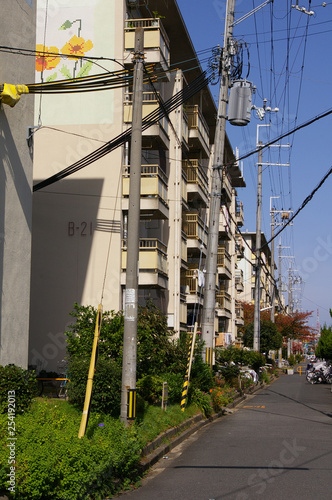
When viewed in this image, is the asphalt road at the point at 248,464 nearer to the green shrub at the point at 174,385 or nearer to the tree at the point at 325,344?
the green shrub at the point at 174,385

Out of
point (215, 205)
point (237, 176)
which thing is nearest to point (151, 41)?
point (215, 205)

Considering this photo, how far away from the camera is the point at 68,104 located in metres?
24.8

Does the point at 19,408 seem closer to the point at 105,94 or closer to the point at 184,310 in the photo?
the point at 105,94

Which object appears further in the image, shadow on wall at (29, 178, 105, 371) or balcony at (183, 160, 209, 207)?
balcony at (183, 160, 209, 207)

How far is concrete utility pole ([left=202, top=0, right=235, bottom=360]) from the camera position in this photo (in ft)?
70.6

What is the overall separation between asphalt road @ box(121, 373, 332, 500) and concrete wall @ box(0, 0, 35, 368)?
445 cm

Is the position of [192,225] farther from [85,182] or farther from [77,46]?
[77,46]

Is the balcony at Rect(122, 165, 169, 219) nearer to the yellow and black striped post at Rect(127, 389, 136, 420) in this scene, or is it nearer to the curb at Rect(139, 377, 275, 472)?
the curb at Rect(139, 377, 275, 472)

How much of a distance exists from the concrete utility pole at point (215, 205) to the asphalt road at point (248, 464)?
3689 millimetres

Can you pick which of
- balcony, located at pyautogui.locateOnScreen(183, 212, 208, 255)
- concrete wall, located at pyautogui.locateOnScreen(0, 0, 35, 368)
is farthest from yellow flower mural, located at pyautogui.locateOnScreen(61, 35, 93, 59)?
balcony, located at pyautogui.locateOnScreen(183, 212, 208, 255)

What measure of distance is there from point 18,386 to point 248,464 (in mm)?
4428

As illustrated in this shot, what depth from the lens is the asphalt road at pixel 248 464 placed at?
9.10 metres

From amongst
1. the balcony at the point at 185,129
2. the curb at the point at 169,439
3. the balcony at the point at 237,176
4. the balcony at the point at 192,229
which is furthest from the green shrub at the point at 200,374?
the balcony at the point at 237,176

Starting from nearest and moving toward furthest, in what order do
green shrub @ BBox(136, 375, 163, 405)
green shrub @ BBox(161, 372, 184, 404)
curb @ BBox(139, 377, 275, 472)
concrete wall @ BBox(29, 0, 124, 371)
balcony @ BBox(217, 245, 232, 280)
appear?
curb @ BBox(139, 377, 275, 472) → green shrub @ BBox(136, 375, 163, 405) → green shrub @ BBox(161, 372, 184, 404) → concrete wall @ BBox(29, 0, 124, 371) → balcony @ BBox(217, 245, 232, 280)
